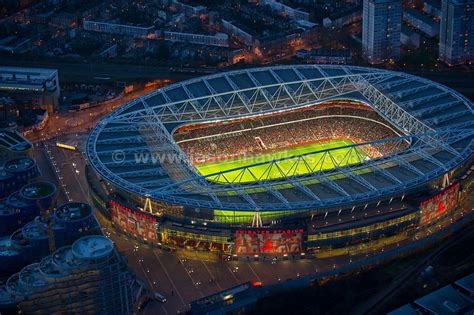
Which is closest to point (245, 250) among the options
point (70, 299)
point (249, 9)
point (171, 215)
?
point (171, 215)

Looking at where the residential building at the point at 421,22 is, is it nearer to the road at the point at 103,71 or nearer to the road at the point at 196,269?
the road at the point at 103,71

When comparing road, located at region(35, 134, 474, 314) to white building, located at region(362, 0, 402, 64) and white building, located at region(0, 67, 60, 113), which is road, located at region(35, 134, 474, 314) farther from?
white building, located at region(362, 0, 402, 64)

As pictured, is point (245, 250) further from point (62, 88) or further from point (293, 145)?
point (62, 88)

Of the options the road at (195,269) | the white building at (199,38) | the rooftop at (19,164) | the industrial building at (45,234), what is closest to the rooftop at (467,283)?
the road at (195,269)

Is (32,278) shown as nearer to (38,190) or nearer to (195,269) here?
(195,269)

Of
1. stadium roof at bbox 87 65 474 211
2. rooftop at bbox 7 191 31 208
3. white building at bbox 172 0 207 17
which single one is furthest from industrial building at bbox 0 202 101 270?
white building at bbox 172 0 207 17

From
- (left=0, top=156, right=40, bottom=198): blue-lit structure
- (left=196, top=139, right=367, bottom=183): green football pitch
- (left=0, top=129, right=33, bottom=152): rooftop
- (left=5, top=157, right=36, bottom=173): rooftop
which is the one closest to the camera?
(left=0, top=156, right=40, bottom=198): blue-lit structure
